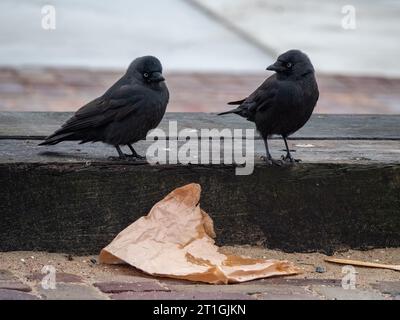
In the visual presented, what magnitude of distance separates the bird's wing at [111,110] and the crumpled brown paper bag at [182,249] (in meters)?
0.59

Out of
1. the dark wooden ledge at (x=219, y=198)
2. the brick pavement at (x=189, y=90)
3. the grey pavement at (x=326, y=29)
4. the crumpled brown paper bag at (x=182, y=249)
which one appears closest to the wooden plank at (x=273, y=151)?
the dark wooden ledge at (x=219, y=198)

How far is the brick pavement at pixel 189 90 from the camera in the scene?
9102 millimetres

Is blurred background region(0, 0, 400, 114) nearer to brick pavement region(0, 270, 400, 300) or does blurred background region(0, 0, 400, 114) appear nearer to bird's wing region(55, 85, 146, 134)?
bird's wing region(55, 85, 146, 134)

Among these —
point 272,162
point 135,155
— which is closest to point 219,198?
point 272,162

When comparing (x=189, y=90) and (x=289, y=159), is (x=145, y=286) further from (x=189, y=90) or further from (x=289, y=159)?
(x=189, y=90)

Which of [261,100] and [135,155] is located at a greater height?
[261,100]

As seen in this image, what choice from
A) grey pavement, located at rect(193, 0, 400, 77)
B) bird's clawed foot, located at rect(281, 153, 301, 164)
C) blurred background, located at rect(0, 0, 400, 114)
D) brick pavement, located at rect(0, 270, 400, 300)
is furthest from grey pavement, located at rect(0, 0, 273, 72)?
brick pavement, located at rect(0, 270, 400, 300)

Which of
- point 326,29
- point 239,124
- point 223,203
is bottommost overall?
point 223,203

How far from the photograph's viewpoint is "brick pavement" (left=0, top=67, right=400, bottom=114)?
910 centimetres

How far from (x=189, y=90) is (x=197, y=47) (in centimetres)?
163

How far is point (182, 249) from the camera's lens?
484cm

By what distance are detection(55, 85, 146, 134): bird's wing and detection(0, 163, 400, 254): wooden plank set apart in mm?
447

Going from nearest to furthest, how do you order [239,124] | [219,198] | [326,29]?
[219,198] < [239,124] < [326,29]

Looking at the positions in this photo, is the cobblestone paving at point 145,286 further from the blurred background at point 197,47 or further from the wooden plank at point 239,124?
the blurred background at point 197,47
